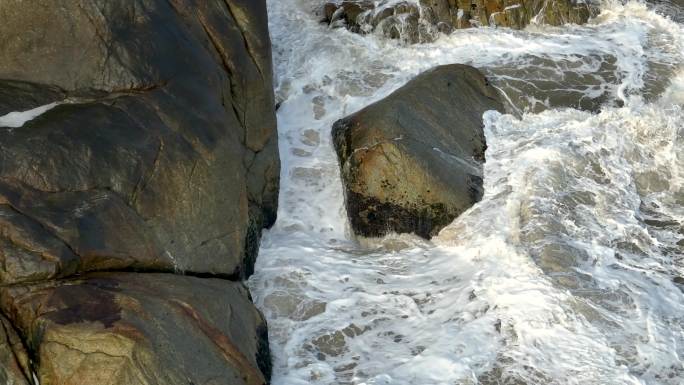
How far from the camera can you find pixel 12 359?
547 centimetres

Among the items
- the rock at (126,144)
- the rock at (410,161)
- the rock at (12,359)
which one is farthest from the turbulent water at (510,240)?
the rock at (12,359)

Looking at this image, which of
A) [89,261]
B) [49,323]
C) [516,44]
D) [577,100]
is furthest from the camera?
[516,44]

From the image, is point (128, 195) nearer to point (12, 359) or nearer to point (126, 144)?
point (126, 144)

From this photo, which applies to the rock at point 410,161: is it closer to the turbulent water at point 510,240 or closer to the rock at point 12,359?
the turbulent water at point 510,240

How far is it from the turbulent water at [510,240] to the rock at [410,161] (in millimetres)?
173

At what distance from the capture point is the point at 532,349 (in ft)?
23.2

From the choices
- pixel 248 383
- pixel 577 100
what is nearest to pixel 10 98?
pixel 248 383

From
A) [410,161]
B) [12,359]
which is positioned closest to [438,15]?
[410,161]

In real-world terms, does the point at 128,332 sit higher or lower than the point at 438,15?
lower

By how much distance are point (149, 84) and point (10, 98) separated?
1.16 meters

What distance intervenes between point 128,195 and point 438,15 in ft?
23.0

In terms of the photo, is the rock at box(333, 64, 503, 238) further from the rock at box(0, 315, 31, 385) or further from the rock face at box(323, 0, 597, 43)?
the rock at box(0, 315, 31, 385)

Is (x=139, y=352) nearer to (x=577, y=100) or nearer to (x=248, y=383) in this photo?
(x=248, y=383)

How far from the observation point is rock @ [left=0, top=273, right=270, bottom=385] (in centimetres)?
552
